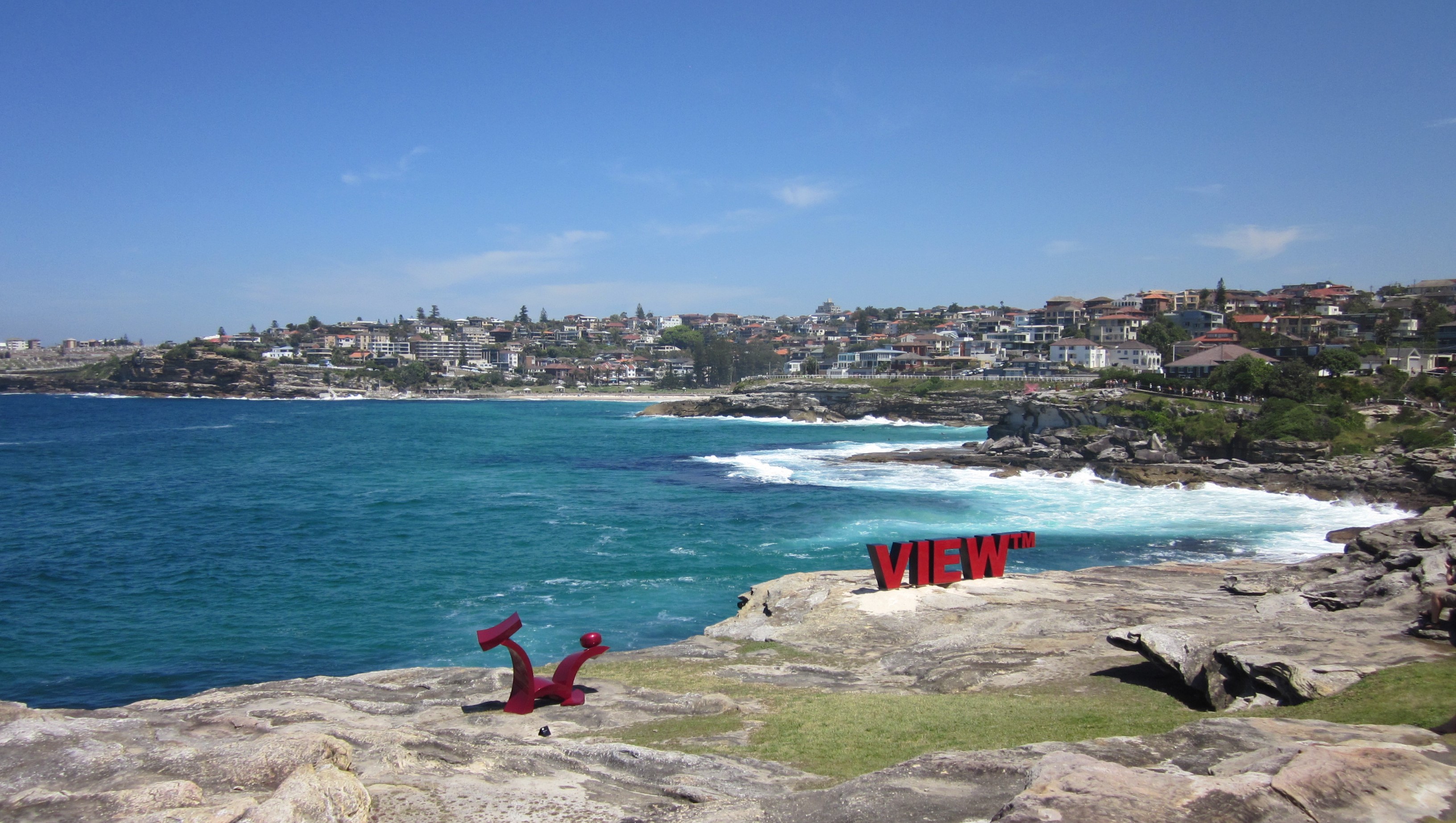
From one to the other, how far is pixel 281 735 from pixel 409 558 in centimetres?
2690

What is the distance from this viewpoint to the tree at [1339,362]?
244 ft

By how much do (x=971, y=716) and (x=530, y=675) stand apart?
7.98 m

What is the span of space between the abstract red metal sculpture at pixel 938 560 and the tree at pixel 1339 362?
6363cm

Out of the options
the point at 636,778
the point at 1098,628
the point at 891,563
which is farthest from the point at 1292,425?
the point at 636,778

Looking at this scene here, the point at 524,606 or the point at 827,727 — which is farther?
the point at 524,606

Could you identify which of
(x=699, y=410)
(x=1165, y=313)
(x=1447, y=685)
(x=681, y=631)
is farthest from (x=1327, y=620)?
(x=1165, y=313)

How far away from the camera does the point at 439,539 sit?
39.9 metres

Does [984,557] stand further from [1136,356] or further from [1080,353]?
[1080,353]

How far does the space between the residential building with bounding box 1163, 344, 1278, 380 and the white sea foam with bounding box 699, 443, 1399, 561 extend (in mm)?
31307

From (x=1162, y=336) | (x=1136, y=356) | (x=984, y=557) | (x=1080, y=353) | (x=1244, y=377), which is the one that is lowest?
(x=984, y=557)

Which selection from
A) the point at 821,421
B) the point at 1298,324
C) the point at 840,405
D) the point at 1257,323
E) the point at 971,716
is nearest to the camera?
the point at 971,716

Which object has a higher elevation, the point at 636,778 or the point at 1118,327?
the point at 1118,327

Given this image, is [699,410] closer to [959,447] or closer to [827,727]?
[959,447]

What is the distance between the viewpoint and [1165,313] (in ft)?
477
